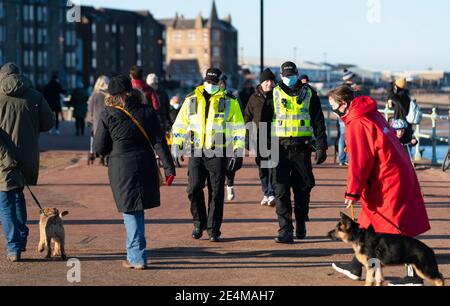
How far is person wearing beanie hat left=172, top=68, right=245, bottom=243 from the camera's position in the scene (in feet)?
34.7

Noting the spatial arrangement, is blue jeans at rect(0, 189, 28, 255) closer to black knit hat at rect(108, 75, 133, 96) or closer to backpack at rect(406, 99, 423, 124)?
black knit hat at rect(108, 75, 133, 96)

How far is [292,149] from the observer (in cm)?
1069

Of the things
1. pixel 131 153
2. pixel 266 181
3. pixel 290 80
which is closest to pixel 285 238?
pixel 290 80

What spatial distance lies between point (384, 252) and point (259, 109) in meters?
4.64

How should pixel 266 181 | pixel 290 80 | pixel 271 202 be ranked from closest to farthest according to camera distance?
pixel 290 80 < pixel 271 202 < pixel 266 181

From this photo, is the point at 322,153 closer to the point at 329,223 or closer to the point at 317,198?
the point at 329,223

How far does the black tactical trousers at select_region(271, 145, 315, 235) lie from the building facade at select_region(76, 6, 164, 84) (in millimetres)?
130055

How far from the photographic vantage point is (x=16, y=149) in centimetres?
945

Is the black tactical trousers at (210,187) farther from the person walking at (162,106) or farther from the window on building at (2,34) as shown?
the window on building at (2,34)

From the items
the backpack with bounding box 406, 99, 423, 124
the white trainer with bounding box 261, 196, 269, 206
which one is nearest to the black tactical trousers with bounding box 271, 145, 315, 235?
the white trainer with bounding box 261, 196, 269, 206

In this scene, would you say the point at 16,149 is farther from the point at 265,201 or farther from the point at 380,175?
the point at 265,201

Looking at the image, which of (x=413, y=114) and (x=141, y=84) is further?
(x=413, y=114)

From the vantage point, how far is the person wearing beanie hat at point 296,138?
34.9ft
